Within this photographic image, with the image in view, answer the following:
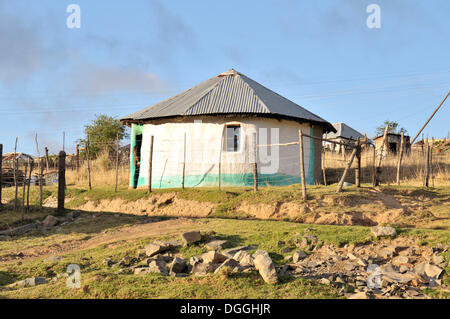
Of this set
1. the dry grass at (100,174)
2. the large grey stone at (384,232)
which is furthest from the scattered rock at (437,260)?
the dry grass at (100,174)

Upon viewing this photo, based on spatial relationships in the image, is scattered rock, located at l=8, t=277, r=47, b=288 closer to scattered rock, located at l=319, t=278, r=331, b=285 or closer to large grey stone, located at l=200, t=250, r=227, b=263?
large grey stone, located at l=200, t=250, r=227, b=263

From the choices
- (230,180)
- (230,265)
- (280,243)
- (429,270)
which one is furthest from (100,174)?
(429,270)

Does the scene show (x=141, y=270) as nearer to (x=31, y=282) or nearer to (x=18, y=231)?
(x=31, y=282)

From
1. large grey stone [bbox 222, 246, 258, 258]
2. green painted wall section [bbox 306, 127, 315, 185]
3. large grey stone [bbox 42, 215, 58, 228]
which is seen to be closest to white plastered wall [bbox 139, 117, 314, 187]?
green painted wall section [bbox 306, 127, 315, 185]

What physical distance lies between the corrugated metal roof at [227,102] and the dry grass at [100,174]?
306cm

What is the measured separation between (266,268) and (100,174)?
16646 mm

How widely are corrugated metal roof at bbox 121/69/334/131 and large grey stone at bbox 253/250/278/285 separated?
1123cm

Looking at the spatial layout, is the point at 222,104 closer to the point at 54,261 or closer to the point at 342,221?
the point at 342,221

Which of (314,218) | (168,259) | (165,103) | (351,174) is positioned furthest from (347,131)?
(168,259)

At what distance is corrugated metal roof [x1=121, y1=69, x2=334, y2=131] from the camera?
58.6 feet

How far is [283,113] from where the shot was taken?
59.0 feet

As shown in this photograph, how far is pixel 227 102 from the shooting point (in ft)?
60.3

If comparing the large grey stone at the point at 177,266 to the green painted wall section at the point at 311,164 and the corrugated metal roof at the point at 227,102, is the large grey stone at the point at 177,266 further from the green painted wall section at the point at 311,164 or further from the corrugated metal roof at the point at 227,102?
the green painted wall section at the point at 311,164
